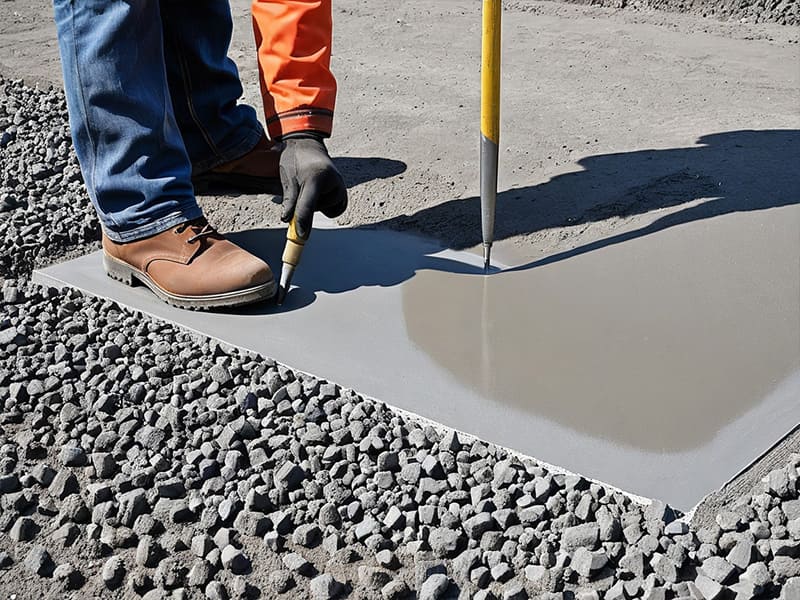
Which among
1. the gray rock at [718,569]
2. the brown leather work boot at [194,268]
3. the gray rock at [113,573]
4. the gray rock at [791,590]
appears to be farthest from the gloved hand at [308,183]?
the gray rock at [791,590]

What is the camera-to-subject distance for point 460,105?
443 cm

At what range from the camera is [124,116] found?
290cm

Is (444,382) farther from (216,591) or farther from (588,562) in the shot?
(216,591)

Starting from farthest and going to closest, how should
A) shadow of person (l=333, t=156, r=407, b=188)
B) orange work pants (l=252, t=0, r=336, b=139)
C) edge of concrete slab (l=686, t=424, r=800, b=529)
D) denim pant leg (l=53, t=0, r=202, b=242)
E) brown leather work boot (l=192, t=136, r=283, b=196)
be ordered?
1. shadow of person (l=333, t=156, r=407, b=188)
2. brown leather work boot (l=192, t=136, r=283, b=196)
3. orange work pants (l=252, t=0, r=336, b=139)
4. denim pant leg (l=53, t=0, r=202, b=242)
5. edge of concrete slab (l=686, t=424, r=800, b=529)

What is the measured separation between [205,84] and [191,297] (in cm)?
96

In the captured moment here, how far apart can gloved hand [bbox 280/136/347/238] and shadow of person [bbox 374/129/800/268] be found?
0.42m

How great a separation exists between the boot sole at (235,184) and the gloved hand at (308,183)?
495 mm

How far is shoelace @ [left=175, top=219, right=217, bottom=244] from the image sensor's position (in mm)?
3008

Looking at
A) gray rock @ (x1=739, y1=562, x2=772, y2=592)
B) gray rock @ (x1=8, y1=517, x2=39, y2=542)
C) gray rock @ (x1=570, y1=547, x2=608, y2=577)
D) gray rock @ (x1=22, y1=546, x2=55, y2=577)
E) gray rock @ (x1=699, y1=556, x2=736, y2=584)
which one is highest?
gray rock @ (x1=739, y1=562, x2=772, y2=592)

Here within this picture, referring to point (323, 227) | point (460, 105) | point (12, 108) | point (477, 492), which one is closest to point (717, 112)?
point (460, 105)

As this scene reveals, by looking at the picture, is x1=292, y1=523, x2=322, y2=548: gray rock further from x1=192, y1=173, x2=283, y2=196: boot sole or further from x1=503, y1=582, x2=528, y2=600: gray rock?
x1=192, y1=173, x2=283, y2=196: boot sole

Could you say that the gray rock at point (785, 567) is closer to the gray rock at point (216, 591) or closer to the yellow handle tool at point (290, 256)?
the gray rock at point (216, 591)

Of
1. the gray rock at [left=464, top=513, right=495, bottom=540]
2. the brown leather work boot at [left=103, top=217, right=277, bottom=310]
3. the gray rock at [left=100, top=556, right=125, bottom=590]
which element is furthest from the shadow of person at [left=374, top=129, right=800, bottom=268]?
the gray rock at [left=100, top=556, right=125, bottom=590]

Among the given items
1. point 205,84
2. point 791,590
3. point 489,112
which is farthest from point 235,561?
point 205,84
